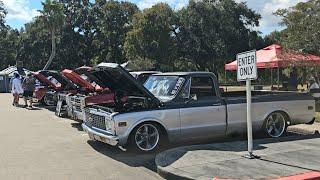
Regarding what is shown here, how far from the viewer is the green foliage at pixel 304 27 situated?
18312mm

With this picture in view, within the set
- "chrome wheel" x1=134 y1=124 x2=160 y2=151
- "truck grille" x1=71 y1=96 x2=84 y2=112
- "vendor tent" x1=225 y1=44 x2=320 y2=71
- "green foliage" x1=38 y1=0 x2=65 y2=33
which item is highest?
"green foliage" x1=38 y1=0 x2=65 y2=33

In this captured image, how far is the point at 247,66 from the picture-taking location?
877 cm

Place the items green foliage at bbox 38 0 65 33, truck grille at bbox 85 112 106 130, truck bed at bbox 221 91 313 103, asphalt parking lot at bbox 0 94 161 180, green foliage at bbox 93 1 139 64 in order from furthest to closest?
green foliage at bbox 93 1 139 64, green foliage at bbox 38 0 65 33, truck bed at bbox 221 91 313 103, truck grille at bbox 85 112 106 130, asphalt parking lot at bbox 0 94 161 180

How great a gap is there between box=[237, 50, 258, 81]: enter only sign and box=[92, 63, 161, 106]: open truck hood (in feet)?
6.80

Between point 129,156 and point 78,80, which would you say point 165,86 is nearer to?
point 129,156

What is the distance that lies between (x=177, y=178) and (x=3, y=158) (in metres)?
4.28

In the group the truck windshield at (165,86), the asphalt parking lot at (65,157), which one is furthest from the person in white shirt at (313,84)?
the truck windshield at (165,86)

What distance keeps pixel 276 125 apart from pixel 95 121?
4.34 meters

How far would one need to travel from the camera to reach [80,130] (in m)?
14.5

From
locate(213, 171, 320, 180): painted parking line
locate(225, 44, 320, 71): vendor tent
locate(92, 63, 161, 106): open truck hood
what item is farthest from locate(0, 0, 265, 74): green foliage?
locate(213, 171, 320, 180): painted parking line

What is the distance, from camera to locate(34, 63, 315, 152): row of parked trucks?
10.1 metres

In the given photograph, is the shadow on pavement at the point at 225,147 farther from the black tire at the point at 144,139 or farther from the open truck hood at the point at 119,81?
the open truck hood at the point at 119,81

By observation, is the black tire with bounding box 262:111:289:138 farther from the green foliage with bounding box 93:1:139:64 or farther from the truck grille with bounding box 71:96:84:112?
the green foliage with bounding box 93:1:139:64

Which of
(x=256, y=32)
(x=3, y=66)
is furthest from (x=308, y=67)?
(x=3, y=66)
